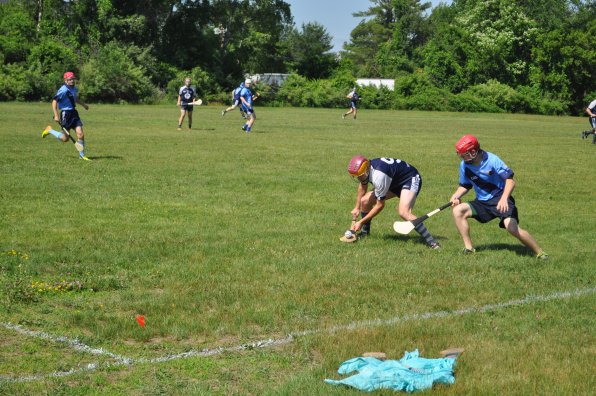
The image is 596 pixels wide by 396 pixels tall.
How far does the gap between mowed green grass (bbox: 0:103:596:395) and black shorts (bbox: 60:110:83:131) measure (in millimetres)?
1325

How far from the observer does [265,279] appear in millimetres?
9133

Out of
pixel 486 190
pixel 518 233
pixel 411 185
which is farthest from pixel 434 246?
pixel 518 233

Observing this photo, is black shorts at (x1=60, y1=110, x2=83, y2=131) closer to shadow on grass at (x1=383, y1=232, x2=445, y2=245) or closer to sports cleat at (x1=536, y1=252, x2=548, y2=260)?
shadow on grass at (x1=383, y1=232, x2=445, y2=245)

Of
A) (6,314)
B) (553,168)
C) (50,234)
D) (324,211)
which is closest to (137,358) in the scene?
(6,314)

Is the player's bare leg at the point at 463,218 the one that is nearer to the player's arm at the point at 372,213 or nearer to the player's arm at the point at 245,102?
the player's arm at the point at 372,213

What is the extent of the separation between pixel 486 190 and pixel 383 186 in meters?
1.32

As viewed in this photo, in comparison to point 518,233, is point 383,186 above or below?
above

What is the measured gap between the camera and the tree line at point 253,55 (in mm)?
61906

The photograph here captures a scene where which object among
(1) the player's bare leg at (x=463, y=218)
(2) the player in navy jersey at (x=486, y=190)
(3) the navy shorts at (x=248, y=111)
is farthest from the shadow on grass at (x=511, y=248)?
(3) the navy shorts at (x=248, y=111)

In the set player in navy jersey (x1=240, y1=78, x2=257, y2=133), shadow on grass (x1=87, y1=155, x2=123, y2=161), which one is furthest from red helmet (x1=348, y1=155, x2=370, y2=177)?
player in navy jersey (x1=240, y1=78, x2=257, y2=133)

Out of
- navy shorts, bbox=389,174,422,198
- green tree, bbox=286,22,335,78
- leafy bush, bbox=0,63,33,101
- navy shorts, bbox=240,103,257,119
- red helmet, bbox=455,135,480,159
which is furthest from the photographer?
green tree, bbox=286,22,335,78

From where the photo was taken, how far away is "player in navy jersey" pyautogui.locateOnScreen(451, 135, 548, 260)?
33.6ft

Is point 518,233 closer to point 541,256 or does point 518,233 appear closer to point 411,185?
point 541,256

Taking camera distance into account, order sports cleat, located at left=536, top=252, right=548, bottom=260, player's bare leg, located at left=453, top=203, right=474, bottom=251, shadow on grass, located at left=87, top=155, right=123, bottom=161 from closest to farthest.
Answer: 1. sports cleat, located at left=536, top=252, right=548, bottom=260
2. player's bare leg, located at left=453, top=203, right=474, bottom=251
3. shadow on grass, located at left=87, top=155, right=123, bottom=161
